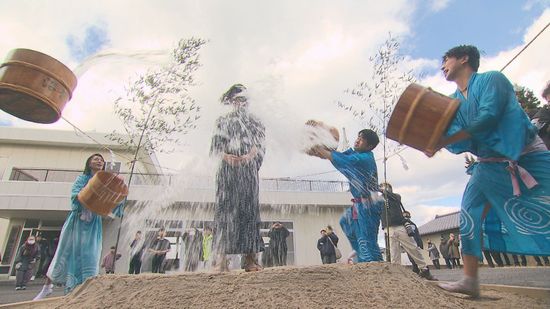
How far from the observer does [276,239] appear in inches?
329

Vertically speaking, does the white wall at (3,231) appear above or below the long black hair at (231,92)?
below

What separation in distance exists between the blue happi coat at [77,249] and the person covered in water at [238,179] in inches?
65.5

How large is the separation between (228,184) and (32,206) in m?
15.0

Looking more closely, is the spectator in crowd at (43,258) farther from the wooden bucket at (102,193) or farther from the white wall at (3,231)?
the wooden bucket at (102,193)

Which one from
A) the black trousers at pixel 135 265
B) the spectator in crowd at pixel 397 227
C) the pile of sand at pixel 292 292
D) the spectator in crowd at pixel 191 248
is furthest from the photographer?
the spectator in crowd at pixel 191 248

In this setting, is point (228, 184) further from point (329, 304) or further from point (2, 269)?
point (2, 269)

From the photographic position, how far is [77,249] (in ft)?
12.7

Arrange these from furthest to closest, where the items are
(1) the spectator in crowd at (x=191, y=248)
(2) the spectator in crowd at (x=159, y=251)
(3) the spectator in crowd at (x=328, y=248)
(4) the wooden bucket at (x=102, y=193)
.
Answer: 1. (1) the spectator in crowd at (x=191, y=248)
2. (3) the spectator in crowd at (x=328, y=248)
3. (2) the spectator in crowd at (x=159, y=251)
4. (4) the wooden bucket at (x=102, y=193)

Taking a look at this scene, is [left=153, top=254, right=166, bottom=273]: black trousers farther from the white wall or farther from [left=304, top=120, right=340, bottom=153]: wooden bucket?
the white wall

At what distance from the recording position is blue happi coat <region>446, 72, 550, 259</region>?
2186 mm

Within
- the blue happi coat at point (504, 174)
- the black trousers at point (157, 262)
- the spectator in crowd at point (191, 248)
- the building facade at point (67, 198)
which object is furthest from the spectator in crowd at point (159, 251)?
the blue happi coat at point (504, 174)

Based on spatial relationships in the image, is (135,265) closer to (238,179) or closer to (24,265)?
(24,265)

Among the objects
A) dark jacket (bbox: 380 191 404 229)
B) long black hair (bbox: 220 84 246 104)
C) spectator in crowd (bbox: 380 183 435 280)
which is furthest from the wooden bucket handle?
dark jacket (bbox: 380 191 404 229)

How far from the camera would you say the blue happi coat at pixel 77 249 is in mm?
3771
